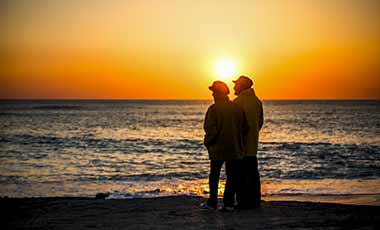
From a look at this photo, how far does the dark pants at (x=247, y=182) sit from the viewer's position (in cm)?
873

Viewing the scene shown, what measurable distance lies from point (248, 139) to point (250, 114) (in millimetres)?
407

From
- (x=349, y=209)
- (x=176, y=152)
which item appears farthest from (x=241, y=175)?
(x=176, y=152)

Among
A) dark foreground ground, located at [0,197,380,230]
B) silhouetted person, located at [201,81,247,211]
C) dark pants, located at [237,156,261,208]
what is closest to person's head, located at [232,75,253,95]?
silhouetted person, located at [201,81,247,211]

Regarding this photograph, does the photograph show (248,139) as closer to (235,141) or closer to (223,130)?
(235,141)

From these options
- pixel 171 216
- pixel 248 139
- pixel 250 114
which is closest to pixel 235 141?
pixel 248 139

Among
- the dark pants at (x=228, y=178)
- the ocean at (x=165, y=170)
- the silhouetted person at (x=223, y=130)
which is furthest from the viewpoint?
the ocean at (x=165, y=170)

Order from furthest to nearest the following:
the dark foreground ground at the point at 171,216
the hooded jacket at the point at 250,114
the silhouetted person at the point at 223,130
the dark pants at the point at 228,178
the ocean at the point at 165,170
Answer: the ocean at the point at 165,170
the hooded jacket at the point at 250,114
the dark pants at the point at 228,178
the silhouetted person at the point at 223,130
the dark foreground ground at the point at 171,216

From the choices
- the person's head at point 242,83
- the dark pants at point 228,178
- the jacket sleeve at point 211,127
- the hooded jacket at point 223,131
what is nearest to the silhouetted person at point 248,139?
the person's head at point 242,83

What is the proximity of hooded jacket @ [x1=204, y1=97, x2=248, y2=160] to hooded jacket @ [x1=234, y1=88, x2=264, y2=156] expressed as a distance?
238mm

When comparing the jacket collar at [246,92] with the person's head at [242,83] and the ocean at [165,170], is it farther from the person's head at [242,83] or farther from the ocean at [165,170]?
the ocean at [165,170]

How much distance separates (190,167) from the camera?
71.1ft

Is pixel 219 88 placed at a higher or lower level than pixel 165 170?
higher

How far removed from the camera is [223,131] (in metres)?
8.45

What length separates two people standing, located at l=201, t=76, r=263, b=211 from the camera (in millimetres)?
8438
